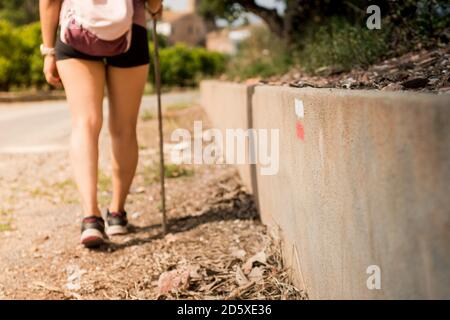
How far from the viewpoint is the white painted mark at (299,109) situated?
2.15 m

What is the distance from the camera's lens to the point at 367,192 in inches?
60.6

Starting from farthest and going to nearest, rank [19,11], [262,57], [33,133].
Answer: [19,11], [262,57], [33,133]

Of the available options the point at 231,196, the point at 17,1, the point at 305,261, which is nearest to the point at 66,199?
the point at 231,196

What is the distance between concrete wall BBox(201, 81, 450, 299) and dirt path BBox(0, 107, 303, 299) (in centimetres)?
35

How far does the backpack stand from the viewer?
3014 millimetres

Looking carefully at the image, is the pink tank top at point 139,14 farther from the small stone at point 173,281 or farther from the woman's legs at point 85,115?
the small stone at point 173,281

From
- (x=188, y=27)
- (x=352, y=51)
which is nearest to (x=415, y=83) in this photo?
(x=352, y=51)

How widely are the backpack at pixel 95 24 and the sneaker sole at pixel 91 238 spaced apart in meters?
0.89

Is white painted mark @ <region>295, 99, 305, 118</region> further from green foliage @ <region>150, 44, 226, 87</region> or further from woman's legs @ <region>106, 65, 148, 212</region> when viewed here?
green foliage @ <region>150, 44, 226, 87</region>

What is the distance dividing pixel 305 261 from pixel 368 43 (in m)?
2.31

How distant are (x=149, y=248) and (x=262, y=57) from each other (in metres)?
6.48

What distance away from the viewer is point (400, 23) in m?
4.35

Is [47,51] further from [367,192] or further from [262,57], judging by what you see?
[262,57]
